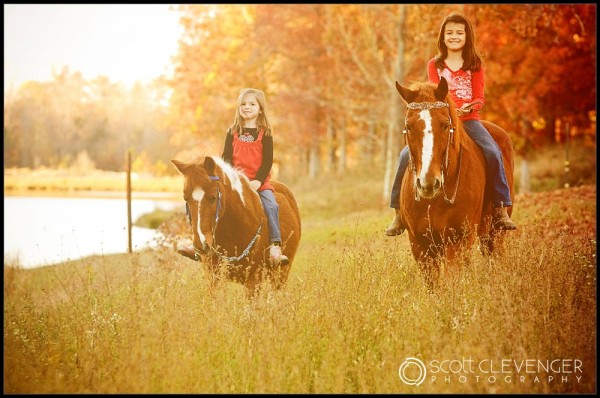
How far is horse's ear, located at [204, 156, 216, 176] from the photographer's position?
17.4 ft

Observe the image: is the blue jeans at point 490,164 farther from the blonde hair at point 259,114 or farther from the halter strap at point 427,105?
the blonde hair at point 259,114

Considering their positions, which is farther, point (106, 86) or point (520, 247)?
point (106, 86)

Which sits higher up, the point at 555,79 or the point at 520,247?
the point at 555,79

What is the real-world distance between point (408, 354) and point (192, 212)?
2.25 meters

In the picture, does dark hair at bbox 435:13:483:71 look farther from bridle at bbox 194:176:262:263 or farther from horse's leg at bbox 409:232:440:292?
bridle at bbox 194:176:262:263

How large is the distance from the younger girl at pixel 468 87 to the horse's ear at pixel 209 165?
2.02 meters

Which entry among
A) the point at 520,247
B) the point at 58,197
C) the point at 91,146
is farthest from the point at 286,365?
the point at 91,146

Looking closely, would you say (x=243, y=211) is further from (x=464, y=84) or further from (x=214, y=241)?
(x=464, y=84)

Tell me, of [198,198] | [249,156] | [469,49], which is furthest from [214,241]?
[469,49]

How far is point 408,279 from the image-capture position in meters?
6.24

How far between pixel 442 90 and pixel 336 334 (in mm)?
2389

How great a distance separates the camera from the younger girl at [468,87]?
6.16 m

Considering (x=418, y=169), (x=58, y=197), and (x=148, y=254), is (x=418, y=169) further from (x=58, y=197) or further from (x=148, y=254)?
(x=58, y=197)

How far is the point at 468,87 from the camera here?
6234mm
